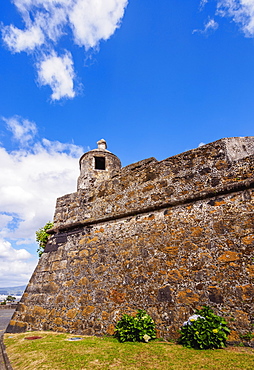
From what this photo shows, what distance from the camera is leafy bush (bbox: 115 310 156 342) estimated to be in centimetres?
391

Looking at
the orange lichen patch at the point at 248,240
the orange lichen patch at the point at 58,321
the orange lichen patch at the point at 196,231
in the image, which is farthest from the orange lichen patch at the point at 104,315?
the orange lichen patch at the point at 248,240

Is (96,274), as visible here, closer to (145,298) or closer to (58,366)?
(145,298)

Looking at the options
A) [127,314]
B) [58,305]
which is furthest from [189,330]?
[58,305]

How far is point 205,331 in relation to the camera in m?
3.30

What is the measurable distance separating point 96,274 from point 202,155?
3754mm

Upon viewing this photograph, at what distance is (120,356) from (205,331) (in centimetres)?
129

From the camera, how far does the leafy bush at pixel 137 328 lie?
3914 millimetres

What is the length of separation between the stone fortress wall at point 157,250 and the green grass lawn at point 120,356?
0.60 m

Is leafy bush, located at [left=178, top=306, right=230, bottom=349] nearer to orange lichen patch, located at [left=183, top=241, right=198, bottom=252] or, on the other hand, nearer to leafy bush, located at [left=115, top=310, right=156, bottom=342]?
leafy bush, located at [left=115, top=310, right=156, bottom=342]

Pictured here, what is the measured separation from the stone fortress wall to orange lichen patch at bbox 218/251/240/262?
2 cm

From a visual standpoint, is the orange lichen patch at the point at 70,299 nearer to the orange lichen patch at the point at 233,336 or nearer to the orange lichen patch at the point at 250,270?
the orange lichen patch at the point at 233,336

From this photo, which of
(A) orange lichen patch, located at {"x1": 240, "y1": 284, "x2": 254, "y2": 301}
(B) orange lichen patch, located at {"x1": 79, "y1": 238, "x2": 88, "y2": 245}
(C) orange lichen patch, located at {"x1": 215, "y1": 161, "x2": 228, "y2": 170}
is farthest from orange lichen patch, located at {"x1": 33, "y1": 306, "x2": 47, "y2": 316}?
(C) orange lichen patch, located at {"x1": 215, "y1": 161, "x2": 228, "y2": 170}

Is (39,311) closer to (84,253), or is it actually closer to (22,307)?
(22,307)

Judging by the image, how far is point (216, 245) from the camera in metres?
4.09
